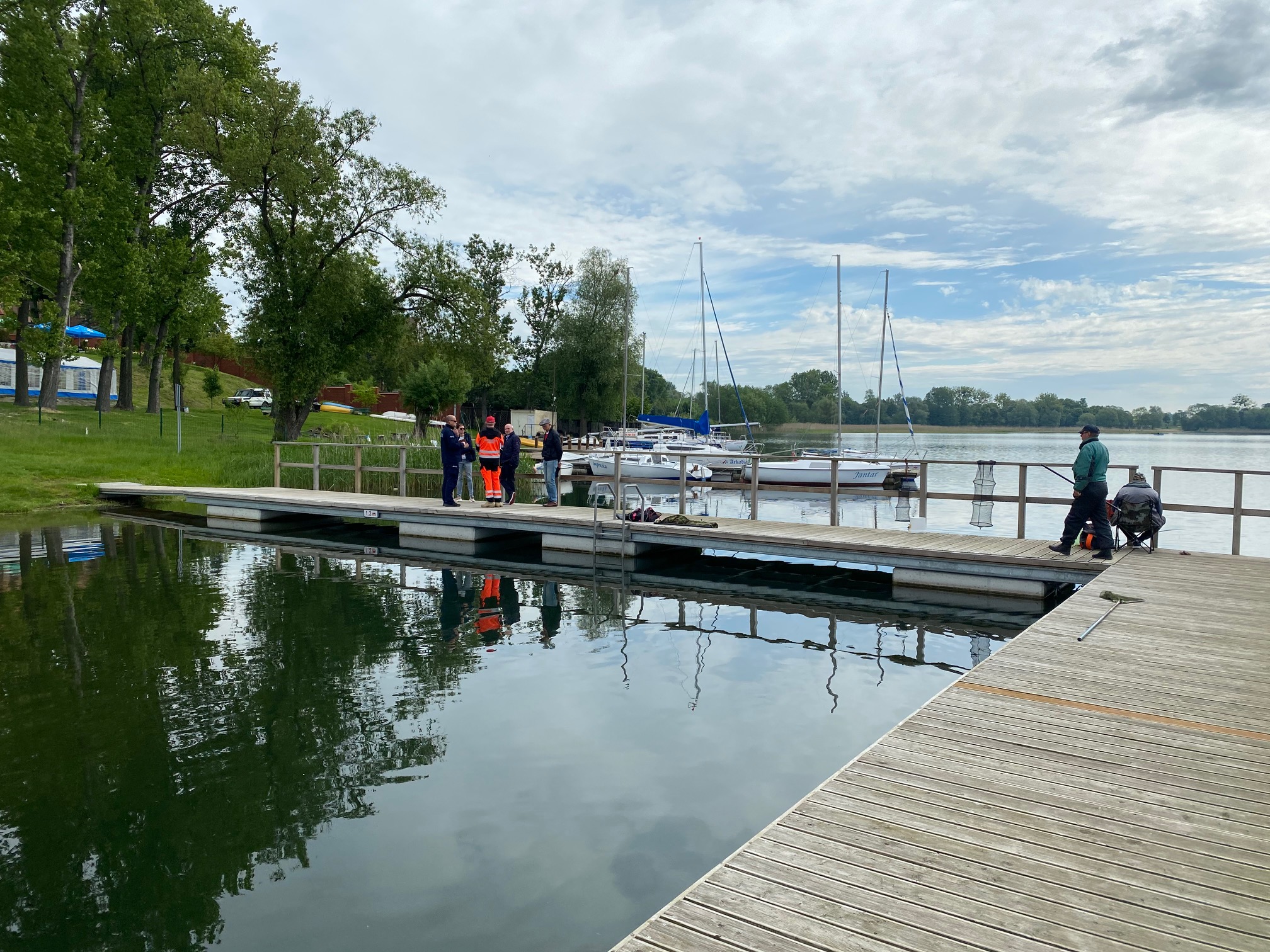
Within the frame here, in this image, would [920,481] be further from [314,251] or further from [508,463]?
[314,251]

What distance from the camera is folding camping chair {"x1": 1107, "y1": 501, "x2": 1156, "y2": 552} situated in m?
10.9

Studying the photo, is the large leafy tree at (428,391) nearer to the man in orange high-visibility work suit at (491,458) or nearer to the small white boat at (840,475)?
the small white boat at (840,475)

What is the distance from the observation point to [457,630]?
33.1 ft

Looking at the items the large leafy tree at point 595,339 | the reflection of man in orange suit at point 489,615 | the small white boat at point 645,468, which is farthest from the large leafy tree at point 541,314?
the reflection of man in orange suit at point 489,615

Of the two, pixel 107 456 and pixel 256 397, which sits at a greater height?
pixel 256 397

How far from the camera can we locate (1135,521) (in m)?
11.0

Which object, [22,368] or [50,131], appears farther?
[22,368]

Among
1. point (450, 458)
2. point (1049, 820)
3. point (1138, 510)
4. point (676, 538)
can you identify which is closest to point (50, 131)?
point (450, 458)

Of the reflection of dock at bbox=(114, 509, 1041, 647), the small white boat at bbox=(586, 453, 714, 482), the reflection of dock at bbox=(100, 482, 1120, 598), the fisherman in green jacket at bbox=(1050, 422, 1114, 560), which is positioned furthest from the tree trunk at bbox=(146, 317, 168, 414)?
the fisherman in green jacket at bbox=(1050, 422, 1114, 560)

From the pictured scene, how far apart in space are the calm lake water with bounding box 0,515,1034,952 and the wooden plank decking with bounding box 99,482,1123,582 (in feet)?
2.40

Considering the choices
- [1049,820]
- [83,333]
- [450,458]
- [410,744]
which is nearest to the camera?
[1049,820]

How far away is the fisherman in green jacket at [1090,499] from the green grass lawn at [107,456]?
50.4ft

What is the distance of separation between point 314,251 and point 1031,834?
96.7ft

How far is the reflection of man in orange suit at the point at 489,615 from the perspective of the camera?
32.7 ft
